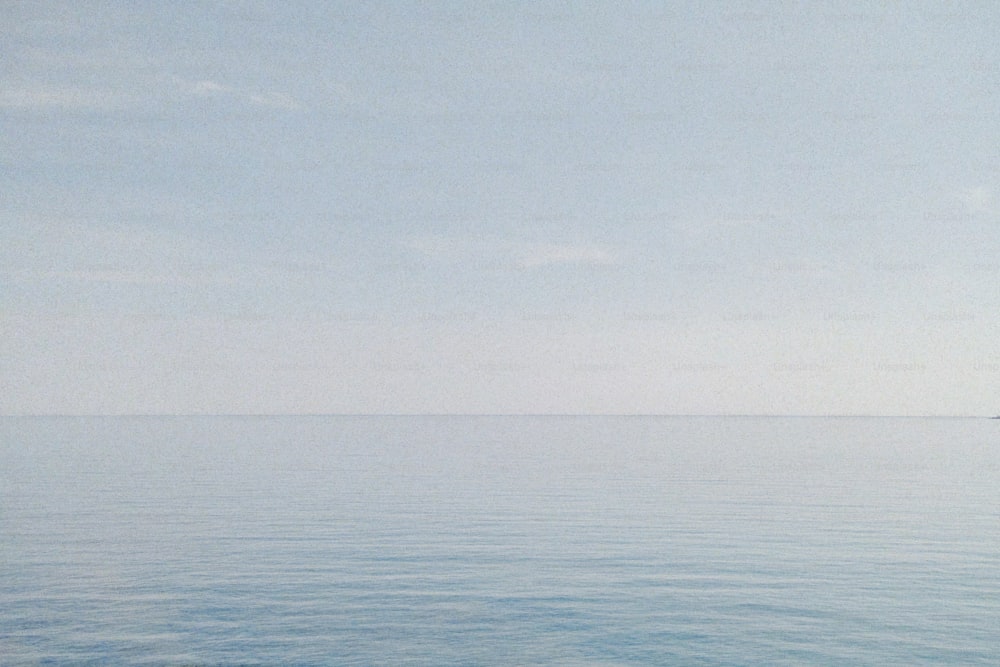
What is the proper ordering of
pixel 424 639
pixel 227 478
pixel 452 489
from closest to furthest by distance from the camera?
pixel 424 639, pixel 452 489, pixel 227 478

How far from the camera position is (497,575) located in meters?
36.8

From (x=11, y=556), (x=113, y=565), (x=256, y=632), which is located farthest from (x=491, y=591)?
(x=11, y=556)

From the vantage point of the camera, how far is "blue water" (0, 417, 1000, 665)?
26281mm

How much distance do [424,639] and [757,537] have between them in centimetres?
2948

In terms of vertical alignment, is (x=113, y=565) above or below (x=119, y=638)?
above

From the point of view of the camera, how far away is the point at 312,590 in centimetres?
3347

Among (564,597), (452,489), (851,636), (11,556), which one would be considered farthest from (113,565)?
(452,489)

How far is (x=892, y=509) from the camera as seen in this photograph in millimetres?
65000

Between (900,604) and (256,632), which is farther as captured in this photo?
(900,604)

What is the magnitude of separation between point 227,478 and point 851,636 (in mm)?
76936

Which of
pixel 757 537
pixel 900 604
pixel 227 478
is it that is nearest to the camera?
pixel 900 604

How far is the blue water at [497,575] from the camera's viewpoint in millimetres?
26281

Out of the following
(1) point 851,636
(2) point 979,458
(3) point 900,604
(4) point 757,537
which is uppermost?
(2) point 979,458

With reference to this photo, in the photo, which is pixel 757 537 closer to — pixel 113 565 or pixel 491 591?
pixel 491 591
